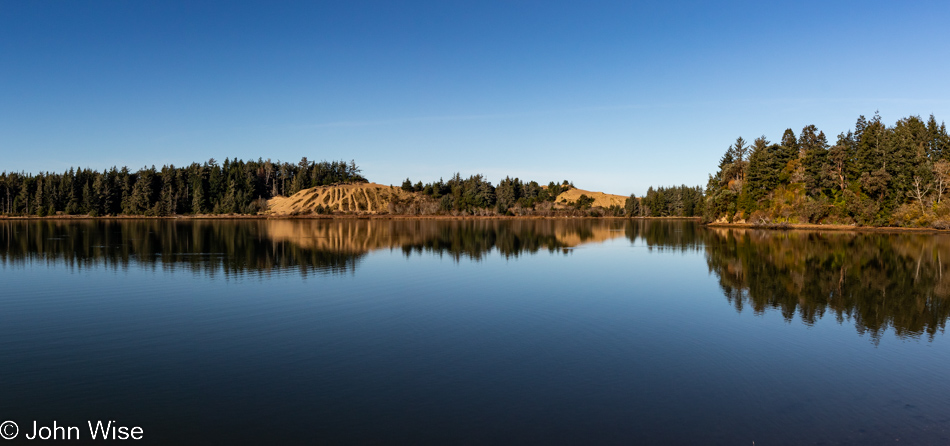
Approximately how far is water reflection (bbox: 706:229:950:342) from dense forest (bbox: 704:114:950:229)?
47848mm

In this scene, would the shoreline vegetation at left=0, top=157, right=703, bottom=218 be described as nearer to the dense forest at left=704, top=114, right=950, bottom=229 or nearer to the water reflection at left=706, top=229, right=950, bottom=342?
the dense forest at left=704, top=114, right=950, bottom=229

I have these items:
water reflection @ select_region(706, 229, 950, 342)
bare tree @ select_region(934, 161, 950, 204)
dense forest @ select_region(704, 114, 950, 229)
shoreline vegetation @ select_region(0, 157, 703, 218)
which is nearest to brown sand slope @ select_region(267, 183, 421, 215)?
shoreline vegetation @ select_region(0, 157, 703, 218)

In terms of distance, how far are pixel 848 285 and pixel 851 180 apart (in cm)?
8720

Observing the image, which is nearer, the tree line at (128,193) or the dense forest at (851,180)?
the dense forest at (851,180)

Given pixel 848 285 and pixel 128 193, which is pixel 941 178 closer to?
pixel 848 285

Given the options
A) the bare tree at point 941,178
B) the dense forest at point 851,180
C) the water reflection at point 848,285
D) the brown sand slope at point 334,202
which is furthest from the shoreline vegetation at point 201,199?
the water reflection at point 848,285

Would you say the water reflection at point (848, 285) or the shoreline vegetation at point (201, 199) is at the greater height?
the shoreline vegetation at point (201, 199)

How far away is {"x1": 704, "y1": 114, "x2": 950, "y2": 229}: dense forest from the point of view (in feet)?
284

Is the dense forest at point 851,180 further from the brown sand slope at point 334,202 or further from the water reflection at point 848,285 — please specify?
the brown sand slope at point 334,202

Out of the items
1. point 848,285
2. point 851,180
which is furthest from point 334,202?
point 848,285

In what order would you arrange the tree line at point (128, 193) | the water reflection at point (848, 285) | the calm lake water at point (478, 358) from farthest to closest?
the tree line at point (128, 193) → the water reflection at point (848, 285) → the calm lake water at point (478, 358)

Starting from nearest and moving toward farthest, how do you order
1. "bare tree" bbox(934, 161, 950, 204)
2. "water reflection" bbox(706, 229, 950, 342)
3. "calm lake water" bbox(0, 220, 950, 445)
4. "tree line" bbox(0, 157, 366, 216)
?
"calm lake water" bbox(0, 220, 950, 445), "water reflection" bbox(706, 229, 950, 342), "bare tree" bbox(934, 161, 950, 204), "tree line" bbox(0, 157, 366, 216)

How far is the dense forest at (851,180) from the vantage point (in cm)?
8656

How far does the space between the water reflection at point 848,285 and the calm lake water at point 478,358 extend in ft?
0.68
